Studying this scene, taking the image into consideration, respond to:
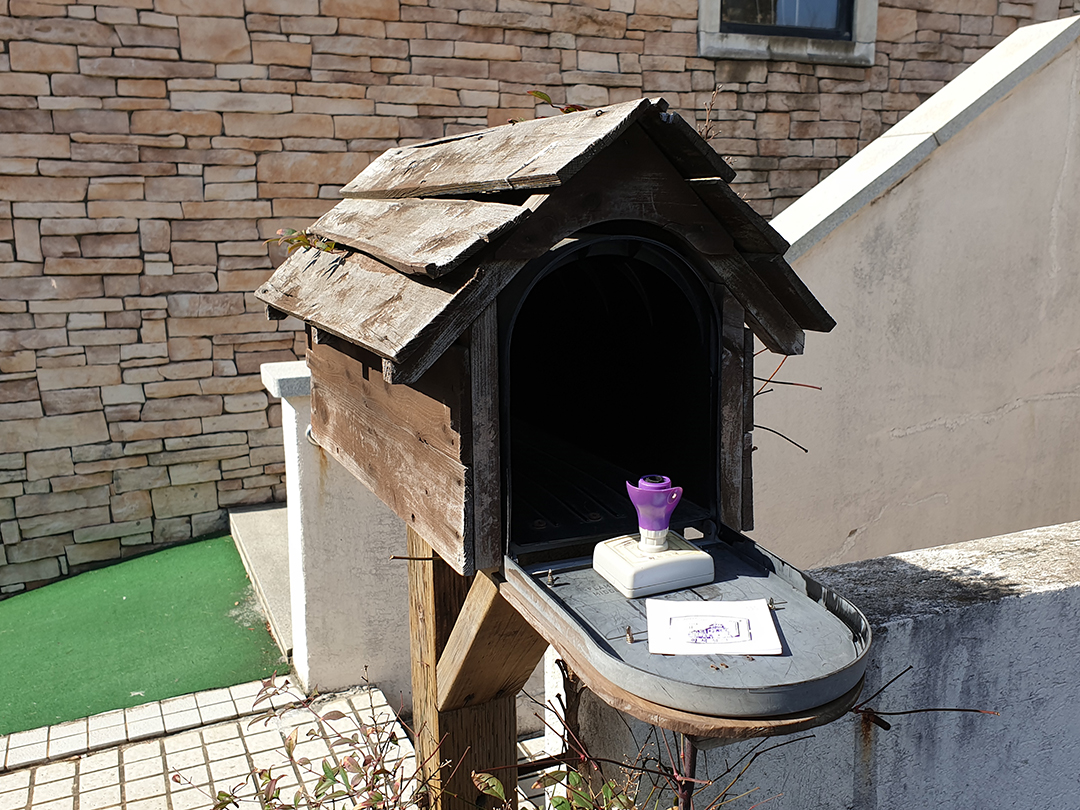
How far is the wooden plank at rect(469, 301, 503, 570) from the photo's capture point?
150 cm

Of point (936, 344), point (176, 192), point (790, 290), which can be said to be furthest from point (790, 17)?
point (790, 290)

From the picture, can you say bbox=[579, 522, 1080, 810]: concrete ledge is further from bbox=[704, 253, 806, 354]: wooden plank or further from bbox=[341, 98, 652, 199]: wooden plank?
bbox=[341, 98, 652, 199]: wooden plank

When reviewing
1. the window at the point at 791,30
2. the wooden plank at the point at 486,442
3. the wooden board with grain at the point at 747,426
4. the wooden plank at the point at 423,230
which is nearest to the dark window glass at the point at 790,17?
the window at the point at 791,30

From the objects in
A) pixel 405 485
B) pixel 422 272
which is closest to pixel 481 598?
pixel 405 485

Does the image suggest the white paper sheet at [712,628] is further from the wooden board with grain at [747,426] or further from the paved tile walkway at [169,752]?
the paved tile walkway at [169,752]

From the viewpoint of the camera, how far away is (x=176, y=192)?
524 cm

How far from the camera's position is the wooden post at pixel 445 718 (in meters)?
2.21

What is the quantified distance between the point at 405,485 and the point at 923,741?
1363mm

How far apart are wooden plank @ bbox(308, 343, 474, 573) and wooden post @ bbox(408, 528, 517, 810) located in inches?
10.2

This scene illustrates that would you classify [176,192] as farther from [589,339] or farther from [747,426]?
[747,426]

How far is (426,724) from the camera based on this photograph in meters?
2.30

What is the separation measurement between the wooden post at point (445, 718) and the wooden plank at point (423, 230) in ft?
2.44

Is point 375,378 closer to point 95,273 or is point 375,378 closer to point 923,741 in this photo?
point 923,741

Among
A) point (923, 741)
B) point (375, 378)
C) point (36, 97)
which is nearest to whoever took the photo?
point (375, 378)
